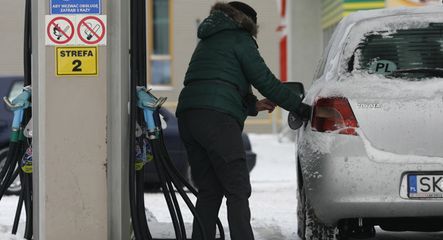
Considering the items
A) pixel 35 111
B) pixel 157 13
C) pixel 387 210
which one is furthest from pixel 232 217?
pixel 157 13

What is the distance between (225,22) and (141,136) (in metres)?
0.88

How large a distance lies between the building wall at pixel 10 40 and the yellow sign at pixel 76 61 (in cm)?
1671

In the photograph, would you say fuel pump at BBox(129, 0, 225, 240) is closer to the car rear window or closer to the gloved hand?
the gloved hand

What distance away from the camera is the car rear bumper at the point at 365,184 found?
208 inches

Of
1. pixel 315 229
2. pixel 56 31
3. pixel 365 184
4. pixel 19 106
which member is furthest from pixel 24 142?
pixel 365 184

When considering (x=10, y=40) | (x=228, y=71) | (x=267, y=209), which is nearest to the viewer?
(x=228, y=71)

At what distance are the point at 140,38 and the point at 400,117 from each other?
1.67 metres

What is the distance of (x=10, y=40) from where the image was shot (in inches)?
867

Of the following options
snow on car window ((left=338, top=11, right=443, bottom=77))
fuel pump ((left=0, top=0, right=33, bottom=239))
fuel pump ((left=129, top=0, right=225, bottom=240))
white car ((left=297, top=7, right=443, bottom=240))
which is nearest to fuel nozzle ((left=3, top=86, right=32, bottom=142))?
fuel pump ((left=0, top=0, right=33, bottom=239))

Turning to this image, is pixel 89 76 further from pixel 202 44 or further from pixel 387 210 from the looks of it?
pixel 387 210

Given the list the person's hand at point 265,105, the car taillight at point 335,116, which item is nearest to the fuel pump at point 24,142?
the person's hand at point 265,105

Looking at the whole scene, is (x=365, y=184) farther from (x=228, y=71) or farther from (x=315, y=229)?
(x=228, y=71)

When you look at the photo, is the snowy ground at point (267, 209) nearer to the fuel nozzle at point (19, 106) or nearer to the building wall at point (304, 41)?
the fuel nozzle at point (19, 106)

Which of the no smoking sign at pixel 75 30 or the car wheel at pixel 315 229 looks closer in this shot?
the no smoking sign at pixel 75 30
